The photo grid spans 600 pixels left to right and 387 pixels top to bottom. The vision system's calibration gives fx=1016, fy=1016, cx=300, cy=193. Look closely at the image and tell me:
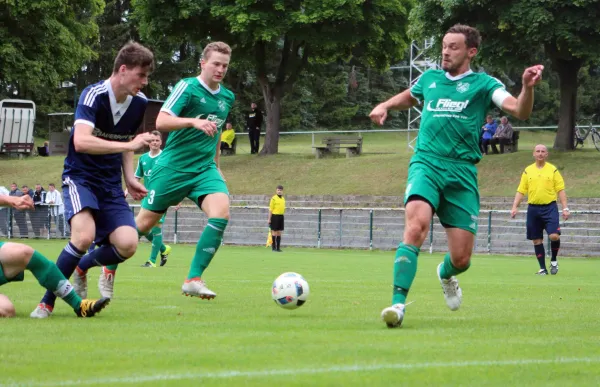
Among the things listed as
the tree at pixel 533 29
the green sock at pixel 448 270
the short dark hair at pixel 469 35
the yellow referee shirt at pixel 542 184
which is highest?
the tree at pixel 533 29

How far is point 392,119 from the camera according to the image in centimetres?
7369

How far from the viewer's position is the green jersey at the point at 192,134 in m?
10.7

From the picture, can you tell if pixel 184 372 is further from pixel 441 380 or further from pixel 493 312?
pixel 493 312

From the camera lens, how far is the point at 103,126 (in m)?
8.65

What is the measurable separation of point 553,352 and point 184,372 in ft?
8.13

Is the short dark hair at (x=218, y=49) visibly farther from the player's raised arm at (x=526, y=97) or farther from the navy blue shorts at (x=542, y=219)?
the navy blue shorts at (x=542, y=219)

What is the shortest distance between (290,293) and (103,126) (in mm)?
2191

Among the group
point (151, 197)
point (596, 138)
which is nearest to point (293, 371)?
point (151, 197)

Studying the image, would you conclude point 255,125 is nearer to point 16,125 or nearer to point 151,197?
→ point 16,125

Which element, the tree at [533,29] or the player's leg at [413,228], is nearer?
the player's leg at [413,228]

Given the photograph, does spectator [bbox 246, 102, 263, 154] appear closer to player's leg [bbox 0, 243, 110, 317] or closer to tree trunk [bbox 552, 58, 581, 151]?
tree trunk [bbox 552, 58, 581, 151]

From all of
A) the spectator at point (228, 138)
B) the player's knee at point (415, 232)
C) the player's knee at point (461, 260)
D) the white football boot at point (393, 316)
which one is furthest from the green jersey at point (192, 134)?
the spectator at point (228, 138)

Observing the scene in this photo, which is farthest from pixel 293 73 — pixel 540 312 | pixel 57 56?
pixel 540 312

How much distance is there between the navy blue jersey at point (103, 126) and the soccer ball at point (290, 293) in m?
1.73
